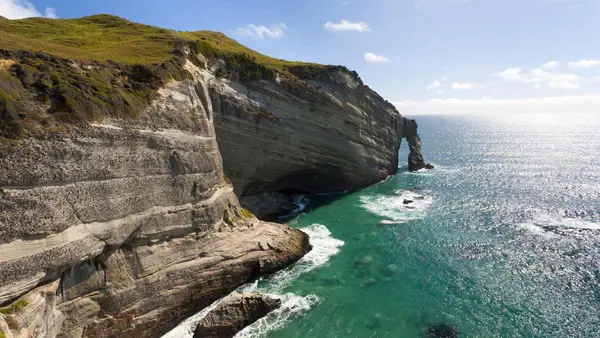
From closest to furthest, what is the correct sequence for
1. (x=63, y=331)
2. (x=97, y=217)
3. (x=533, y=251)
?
1. (x=63, y=331)
2. (x=97, y=217)
3. (x=533, y=251)

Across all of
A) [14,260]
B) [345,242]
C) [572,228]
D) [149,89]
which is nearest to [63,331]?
[14,260]

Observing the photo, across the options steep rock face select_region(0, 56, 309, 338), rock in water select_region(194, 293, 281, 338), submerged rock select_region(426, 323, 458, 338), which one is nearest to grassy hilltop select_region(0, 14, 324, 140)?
steep rock face select_region(0, 56, 309, 338)

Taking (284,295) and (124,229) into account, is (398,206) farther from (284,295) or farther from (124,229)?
(124,229)

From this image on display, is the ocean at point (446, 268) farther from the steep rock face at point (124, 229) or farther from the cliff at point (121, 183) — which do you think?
the cliff at point (121, 183)

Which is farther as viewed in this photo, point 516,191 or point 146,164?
point 516,191

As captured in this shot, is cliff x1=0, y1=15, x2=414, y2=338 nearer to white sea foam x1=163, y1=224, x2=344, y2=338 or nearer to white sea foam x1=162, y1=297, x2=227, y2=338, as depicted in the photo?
white sea foam x1=162, y1=297, x2=227, y2=338

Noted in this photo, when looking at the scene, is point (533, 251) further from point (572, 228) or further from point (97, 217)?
point (97, 217)
